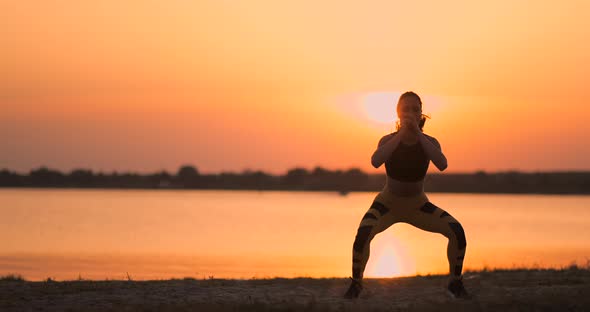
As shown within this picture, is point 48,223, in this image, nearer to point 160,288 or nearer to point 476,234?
point 476,234

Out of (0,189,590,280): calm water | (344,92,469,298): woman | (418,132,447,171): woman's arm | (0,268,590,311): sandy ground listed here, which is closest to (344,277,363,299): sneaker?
(344,92,469,298): woman

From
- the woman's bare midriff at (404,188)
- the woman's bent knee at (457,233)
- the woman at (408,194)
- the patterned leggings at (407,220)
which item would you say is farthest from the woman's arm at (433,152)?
the woman's bent knee at (457,233)

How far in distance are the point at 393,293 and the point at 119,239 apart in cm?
3518

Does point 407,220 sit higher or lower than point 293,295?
higher

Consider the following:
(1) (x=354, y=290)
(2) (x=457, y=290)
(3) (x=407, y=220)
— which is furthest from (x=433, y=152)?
(1) (x=354, y=290)

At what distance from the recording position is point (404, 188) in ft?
42.3

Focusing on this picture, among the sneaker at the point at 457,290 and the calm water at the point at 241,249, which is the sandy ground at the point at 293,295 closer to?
the sneaker at the point at 457,290

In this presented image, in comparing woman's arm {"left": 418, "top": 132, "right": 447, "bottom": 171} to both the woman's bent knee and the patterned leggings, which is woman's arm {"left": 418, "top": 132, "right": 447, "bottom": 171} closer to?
the patterned leggings

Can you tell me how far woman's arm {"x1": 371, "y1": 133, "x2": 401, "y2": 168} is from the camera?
12656mm

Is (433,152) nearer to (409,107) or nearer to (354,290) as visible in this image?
(409,107)

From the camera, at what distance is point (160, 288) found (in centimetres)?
1370

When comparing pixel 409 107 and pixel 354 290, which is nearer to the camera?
pixel 409 107

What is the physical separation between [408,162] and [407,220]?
788mm

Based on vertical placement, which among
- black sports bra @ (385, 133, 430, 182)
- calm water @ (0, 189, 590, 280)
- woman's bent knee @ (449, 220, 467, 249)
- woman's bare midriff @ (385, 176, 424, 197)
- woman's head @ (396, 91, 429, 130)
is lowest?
calm water @ (0, 189, 590, 280)
